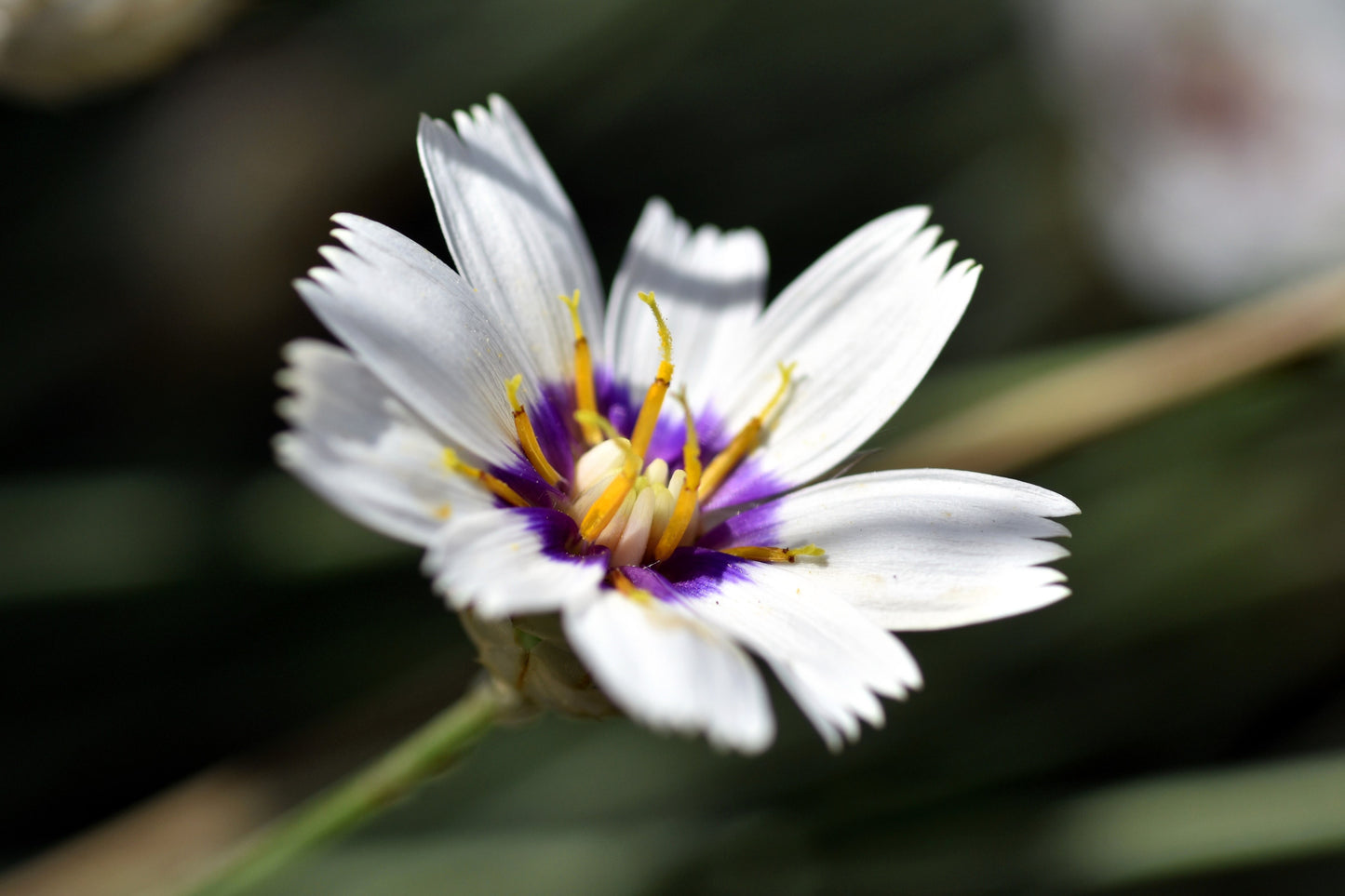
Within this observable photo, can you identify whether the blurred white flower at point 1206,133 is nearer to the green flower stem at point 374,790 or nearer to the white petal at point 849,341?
the white petal at point 849,341

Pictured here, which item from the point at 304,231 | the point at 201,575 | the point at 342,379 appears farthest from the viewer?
the point at 304,231

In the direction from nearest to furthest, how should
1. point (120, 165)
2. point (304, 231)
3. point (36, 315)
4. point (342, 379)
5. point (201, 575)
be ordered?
point (342, 379) → point (201, 575) → point (36, 315) → point (120, 165) → point (304, 231)

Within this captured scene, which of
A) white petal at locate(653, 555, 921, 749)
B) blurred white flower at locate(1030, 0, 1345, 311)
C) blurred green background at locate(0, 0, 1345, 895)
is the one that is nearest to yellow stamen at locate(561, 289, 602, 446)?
white petal at locate(653, 555, 921, 749)

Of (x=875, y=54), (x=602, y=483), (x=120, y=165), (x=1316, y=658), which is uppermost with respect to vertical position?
(x=120, y=165)

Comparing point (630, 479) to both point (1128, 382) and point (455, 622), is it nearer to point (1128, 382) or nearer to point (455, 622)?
point (1128, 382)

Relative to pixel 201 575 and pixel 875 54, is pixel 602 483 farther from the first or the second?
pixel 875 54

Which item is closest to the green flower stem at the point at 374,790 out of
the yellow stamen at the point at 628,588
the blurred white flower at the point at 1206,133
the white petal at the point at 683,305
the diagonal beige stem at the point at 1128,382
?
the yellow stamen at the point at 628,588

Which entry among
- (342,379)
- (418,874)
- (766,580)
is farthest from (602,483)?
(418,874)

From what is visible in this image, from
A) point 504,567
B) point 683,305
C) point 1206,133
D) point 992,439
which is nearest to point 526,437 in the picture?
point 504,567
